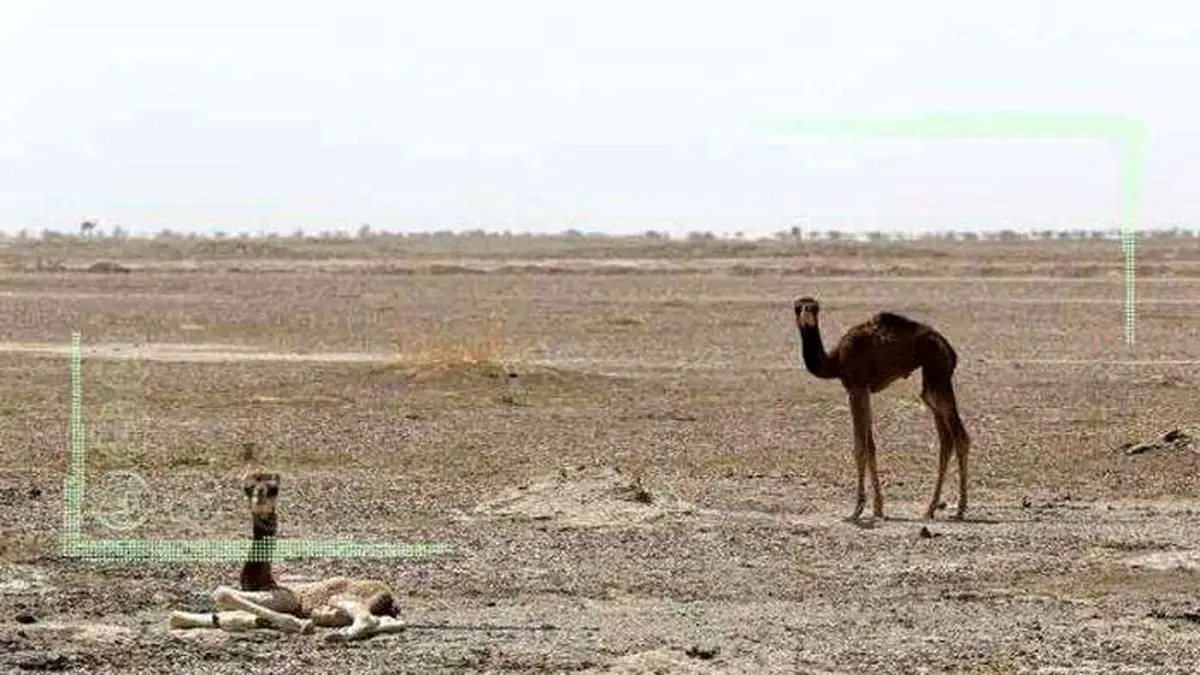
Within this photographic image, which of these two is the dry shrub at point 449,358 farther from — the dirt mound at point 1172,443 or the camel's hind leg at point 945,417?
the camel's hind leg at point 945,417

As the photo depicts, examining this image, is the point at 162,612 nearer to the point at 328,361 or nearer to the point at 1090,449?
the point at 1090,449

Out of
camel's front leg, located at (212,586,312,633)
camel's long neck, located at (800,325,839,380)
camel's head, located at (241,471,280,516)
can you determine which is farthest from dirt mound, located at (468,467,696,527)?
camel's front leg, located at (212,586,312,633)

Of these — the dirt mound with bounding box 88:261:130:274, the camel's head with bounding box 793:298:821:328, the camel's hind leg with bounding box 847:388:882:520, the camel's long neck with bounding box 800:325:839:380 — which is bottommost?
the dirt mound with bounding box 88:261:130:274

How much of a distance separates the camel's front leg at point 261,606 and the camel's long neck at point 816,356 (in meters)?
6.86

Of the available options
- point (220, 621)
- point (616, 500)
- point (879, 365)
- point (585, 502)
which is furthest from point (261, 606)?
point (879, 365)

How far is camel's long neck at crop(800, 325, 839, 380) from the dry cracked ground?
1229 mm

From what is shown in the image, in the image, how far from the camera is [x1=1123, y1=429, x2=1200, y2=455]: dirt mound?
933 inches

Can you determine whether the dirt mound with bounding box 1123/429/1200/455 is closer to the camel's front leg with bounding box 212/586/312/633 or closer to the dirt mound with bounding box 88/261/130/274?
the camel's front leg with bounding box 212/586/312/633

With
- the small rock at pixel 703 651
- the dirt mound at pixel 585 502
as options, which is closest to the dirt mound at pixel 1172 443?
the dirt mound at pixel 585 502

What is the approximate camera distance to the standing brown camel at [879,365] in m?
19.2

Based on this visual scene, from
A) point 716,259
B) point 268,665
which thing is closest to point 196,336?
point 268,665

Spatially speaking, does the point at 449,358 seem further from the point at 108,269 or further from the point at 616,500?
the point at 108,269
